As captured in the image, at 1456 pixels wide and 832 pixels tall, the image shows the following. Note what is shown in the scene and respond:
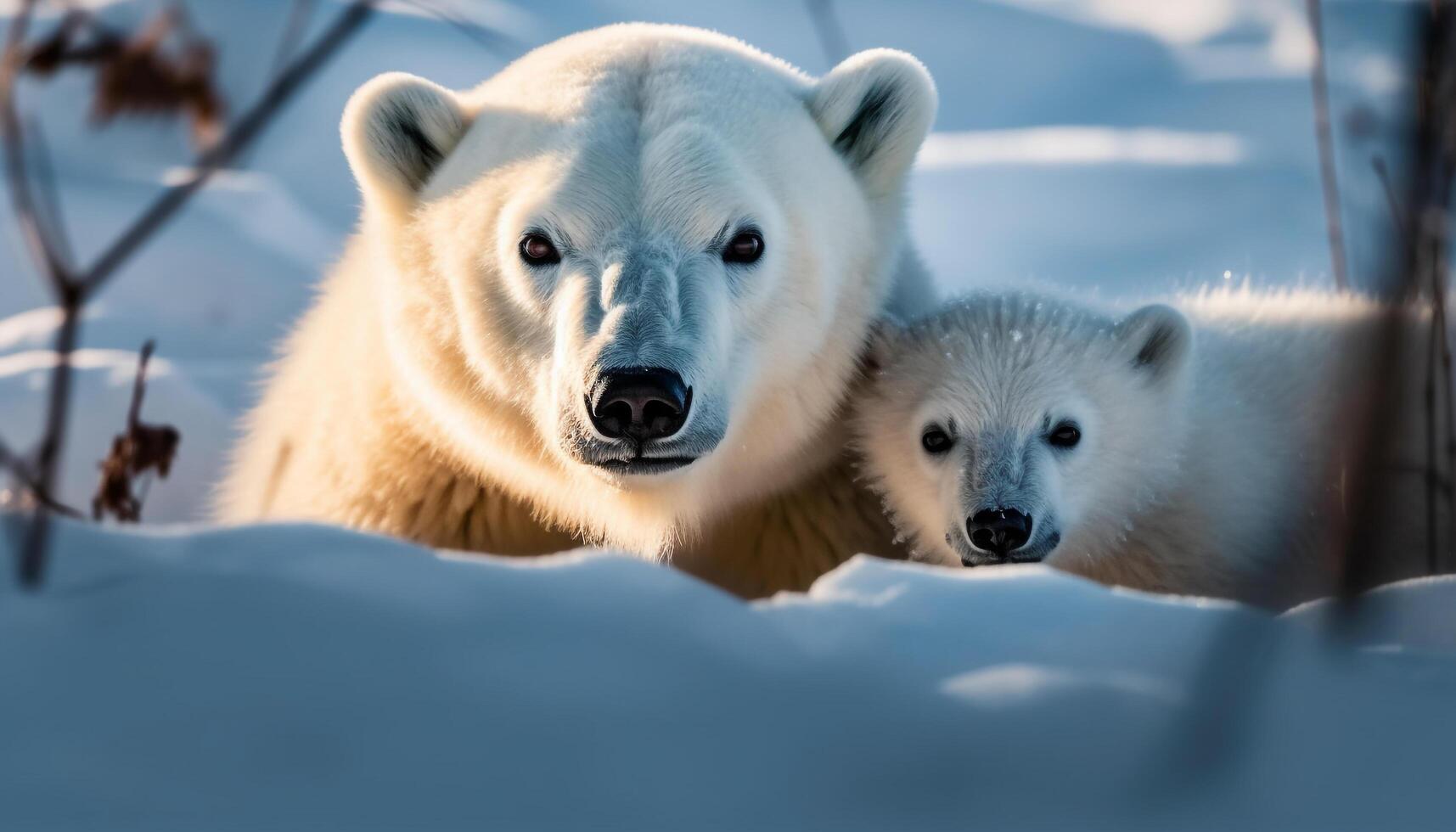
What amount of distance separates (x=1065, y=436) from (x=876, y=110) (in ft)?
2.88

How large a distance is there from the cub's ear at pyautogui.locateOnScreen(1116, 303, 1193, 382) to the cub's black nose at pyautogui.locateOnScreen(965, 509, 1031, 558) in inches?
26.9

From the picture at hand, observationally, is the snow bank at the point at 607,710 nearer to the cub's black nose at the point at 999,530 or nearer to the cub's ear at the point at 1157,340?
the cub's black nose at the point at 999,530

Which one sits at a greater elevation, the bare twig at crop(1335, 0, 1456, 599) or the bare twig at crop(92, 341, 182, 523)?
the bare twig at crop(1335, 0, 1456, 599)

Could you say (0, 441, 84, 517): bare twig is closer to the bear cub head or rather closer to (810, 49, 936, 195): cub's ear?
the bear cub head

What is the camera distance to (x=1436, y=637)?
1.98 meters

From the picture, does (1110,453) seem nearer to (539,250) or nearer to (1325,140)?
(1325,140)

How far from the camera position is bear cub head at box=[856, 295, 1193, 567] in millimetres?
3396

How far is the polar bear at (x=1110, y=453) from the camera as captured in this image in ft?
11.1

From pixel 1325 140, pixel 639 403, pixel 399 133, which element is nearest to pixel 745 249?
pixel 639 403

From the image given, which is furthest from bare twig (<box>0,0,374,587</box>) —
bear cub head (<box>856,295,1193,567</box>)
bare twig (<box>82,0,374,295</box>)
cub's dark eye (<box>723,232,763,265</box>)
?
bear cub head (<box>856,295,1193,567</box>)

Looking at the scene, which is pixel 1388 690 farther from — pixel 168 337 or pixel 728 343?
pixel 168 337

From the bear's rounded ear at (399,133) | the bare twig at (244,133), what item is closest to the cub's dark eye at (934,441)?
the bear's rounded ear at (399,133)

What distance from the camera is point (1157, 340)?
362 centimetres

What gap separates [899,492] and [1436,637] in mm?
1685
